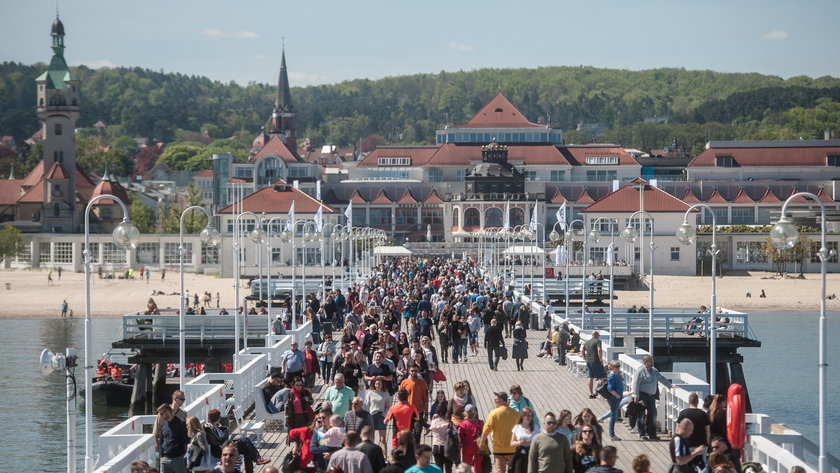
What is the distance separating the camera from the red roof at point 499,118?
135625 mm

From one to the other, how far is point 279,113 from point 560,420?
153978 millimetres

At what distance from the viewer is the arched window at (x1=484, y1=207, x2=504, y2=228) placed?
113 metres

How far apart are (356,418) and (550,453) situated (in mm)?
3247

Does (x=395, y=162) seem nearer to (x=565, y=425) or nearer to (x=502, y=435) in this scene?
(x=502, y=435)

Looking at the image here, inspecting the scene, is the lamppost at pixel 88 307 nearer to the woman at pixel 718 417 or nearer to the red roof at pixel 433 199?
the woman at pixel 718 417

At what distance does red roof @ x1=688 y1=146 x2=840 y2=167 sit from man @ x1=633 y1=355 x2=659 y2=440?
350ft

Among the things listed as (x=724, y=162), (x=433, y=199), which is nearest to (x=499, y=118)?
(x=433, y=199)

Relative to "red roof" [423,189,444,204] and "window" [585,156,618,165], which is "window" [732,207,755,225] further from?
"red roof" [423,189,444,204]

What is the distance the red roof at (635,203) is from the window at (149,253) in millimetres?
31514

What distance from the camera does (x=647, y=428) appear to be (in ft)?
65.0

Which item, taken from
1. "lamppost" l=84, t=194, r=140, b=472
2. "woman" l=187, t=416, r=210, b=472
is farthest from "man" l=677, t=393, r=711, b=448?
"lamppost" l=84, t=194, r=140, b=472

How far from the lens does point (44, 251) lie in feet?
330

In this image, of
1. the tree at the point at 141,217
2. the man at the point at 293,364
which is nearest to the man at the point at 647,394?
the man at the point at 293,364

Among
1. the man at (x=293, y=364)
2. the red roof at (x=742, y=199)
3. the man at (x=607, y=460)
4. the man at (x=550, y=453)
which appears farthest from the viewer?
the red roof at (x=742, y=199)
